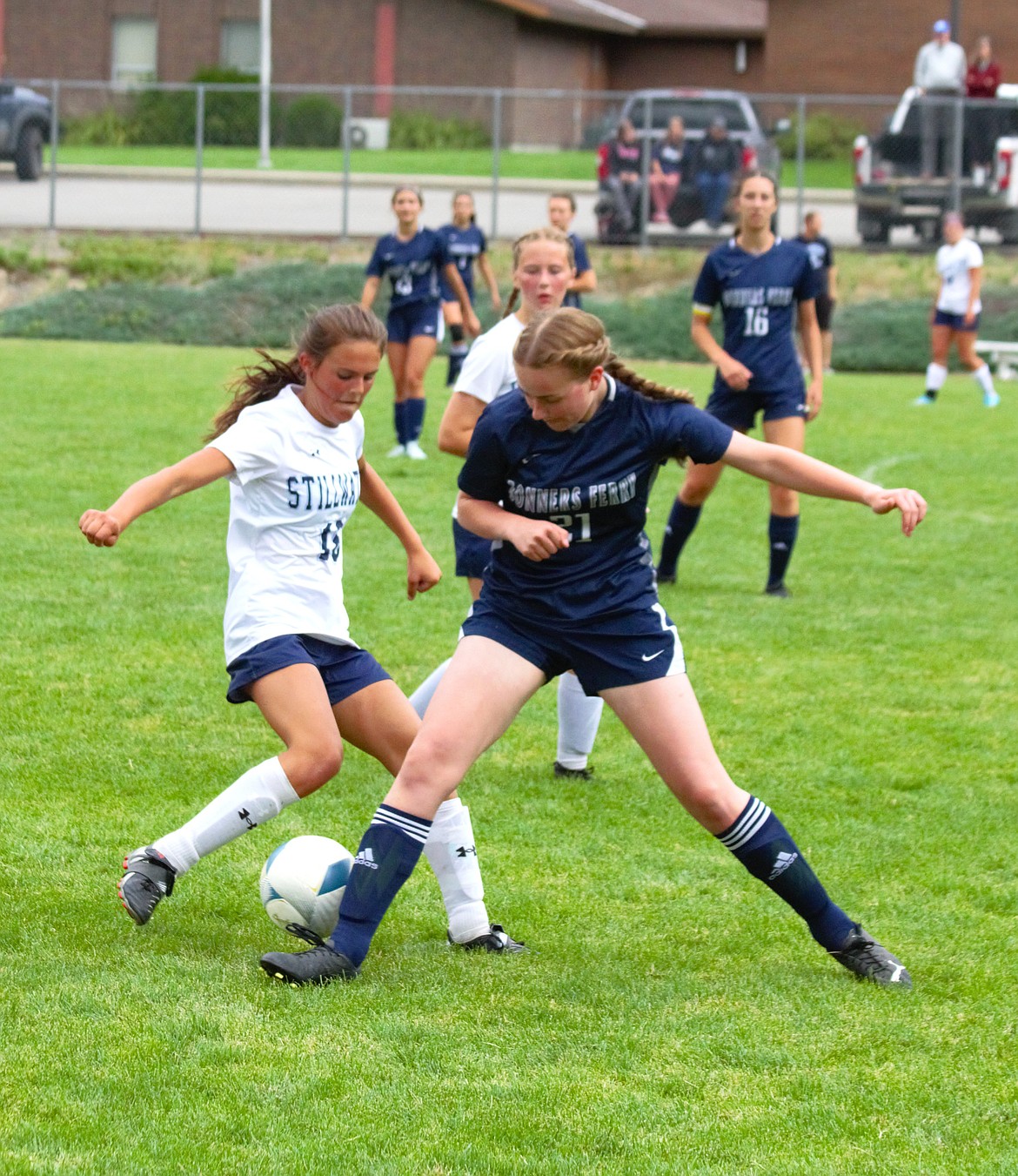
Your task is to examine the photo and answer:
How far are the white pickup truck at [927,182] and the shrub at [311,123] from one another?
399 inches

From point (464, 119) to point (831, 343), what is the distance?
13465mm

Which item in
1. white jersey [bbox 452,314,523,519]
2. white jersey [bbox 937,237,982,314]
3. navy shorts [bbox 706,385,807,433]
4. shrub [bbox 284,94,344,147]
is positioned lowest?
navy shorts [bbox 706,385,807,433]

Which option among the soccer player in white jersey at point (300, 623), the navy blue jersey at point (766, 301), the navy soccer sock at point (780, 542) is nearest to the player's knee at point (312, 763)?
the soccer player in white jersey at point (300, 623)

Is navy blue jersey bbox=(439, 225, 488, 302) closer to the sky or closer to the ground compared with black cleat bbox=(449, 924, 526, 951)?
closer to the sky

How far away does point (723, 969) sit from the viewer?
4.64m

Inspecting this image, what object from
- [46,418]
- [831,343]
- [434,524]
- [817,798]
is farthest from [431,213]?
[817,798]

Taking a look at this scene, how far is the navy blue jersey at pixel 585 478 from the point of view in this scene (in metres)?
4.41

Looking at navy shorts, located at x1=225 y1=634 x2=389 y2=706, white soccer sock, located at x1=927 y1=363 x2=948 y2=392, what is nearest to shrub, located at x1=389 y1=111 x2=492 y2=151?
white soccer sock, located at x1=927 y1=363 x2=948 y2=392

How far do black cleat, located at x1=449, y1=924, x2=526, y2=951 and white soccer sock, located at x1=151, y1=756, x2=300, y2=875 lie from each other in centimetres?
63

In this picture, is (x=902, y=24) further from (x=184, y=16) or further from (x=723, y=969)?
(x=723, y=969)

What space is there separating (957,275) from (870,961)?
16.6 metres

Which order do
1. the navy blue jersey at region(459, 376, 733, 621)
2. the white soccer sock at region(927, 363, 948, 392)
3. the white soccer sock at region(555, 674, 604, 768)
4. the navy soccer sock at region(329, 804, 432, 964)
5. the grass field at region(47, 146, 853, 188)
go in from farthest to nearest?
the grass field at region(47, 146, 853, 188), the white soccer sock at region(927, 363, 948, 392), the white soccer sock at region(555, 674, 604, 768), the navy blue jersey at region(459, 376, 733, 621), the navy soccer sock at region(329, 804, 432, 964)

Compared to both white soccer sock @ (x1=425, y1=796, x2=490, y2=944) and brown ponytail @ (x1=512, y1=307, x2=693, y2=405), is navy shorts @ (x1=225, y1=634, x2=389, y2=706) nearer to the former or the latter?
white soccer sock @ (x1=425, y1=796, x2=490, y2=944)

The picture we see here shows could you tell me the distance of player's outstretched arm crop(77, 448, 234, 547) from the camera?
4.25 metres
